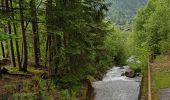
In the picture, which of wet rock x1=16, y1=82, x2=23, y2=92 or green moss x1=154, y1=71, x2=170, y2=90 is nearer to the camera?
wet rock x1=16, y1=82, x2=23, y2=92

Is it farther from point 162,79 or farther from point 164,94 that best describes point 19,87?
point 162,79

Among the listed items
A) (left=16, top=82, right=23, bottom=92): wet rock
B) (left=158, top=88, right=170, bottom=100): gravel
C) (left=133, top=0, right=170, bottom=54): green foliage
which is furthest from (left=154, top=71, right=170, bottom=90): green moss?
(left=133, top=0, right=170, bottom=54): green foliage

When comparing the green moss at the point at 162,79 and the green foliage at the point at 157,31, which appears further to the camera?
the green foliage at the point at 157,31

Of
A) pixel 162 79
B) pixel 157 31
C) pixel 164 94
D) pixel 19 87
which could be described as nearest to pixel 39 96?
pixel 19 87

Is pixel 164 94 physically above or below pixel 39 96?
above

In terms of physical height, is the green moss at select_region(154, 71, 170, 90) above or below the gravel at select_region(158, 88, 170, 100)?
below

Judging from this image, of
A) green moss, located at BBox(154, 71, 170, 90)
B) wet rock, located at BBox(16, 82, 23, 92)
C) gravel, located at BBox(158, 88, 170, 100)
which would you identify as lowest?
green moss, located at BBox(154, 71, 170, 90)

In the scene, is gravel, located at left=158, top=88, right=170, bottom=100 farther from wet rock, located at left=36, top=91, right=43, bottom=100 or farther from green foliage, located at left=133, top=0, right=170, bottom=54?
green foliage, located at left=133, top=0, right=170, bottom=54

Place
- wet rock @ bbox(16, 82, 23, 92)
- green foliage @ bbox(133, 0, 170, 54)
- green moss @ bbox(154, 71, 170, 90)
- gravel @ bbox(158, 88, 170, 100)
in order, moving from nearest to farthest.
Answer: gravel @ bbox(158, 88, 170, 100) < wet rock @ bbox(16, 82, 23, 92) < green moss @ bbox(154, 71, 170, 90) < green foliage @ bbox(133, 0, 170, 54)

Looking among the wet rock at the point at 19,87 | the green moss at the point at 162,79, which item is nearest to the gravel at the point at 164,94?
the green moss at the point at 162,79

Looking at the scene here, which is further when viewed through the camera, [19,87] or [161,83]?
[161,83]

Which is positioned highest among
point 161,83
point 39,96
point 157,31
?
point 157,31

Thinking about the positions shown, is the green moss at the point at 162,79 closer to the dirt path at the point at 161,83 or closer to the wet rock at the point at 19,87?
the dirt path at the point at 161,83

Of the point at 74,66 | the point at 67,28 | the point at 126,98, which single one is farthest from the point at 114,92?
the point at 67,28
